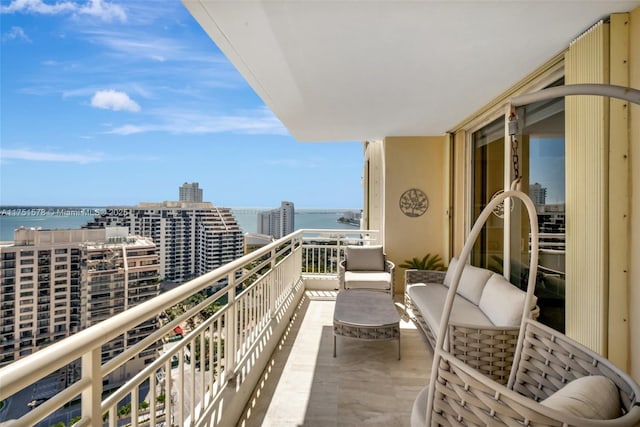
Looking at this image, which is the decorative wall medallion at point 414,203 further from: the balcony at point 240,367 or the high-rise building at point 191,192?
the high-rise building at point 191,192

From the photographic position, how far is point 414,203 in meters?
5.31

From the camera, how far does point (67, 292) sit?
246 cm

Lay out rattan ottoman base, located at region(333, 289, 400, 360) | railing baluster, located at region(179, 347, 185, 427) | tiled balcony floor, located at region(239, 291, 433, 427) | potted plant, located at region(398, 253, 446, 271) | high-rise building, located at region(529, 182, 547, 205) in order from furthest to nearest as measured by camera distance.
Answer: potted plant, located at region(398, 253, 446, 271) → rattan ottoman base, located at region(333, 289, 400, 360) → high-rise building, located at region(529, 182, 547, 205) → tiled balcony floor, located at region(239, 291, 433, 427) → railing baluster, located at region(179, 347, 185, 427)

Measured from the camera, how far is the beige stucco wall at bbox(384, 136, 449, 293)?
5.26 meters

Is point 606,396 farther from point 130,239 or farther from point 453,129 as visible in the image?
point 453,129

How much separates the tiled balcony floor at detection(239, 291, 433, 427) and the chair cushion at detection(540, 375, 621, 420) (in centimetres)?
135

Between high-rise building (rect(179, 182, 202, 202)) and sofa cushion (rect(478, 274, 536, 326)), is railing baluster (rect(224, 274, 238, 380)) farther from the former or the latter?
high-rise building (rect(179, 182, 202, 202))

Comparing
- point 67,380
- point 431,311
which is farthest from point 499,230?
point 67,380

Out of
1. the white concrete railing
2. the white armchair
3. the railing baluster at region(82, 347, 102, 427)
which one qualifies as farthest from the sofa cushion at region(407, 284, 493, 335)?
the railing baluster at region(82, 347, 102, 427)

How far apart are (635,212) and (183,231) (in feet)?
15.1

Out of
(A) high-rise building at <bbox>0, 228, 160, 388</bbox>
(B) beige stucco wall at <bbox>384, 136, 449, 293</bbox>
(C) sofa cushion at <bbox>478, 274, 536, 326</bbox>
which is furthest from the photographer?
(B) beige stucco wall at <bbox>384, 136, 449, 293</bbox>

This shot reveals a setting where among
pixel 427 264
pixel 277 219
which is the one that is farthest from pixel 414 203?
pixel 277 219

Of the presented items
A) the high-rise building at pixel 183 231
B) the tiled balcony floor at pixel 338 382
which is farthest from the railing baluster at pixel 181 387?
the high-rise building at pixel 183 231

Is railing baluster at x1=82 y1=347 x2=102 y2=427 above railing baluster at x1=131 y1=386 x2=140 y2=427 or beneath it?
above
